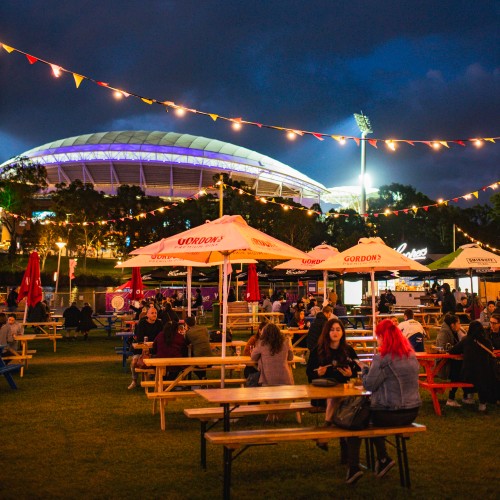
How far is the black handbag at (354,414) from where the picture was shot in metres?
5.40

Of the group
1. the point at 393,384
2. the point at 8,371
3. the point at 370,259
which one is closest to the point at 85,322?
the point at 8,371

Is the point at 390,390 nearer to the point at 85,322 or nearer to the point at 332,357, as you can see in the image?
the point at 332,357

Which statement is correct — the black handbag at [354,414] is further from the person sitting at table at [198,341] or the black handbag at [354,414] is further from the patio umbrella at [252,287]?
the patio umbrella at [252,287]

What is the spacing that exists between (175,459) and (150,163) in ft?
275

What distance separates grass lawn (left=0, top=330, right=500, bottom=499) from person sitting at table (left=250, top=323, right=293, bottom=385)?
78cm

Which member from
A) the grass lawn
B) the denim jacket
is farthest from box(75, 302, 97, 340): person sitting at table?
the denim jacket

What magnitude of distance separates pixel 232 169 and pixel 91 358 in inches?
3033

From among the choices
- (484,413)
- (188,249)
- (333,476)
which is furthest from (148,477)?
(484,413)

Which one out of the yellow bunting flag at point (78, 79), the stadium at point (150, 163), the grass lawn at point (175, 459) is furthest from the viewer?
the stadium at point (150, 163)

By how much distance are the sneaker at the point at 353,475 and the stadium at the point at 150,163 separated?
83.0m

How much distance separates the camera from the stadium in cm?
8800

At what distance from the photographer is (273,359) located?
7.40 metres

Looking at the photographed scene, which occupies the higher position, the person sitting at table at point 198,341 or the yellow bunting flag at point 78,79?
the yellow bunting flag at point 78,79

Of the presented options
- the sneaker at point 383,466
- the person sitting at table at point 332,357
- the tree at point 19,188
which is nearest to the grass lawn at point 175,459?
the sneaker at point 383,466
